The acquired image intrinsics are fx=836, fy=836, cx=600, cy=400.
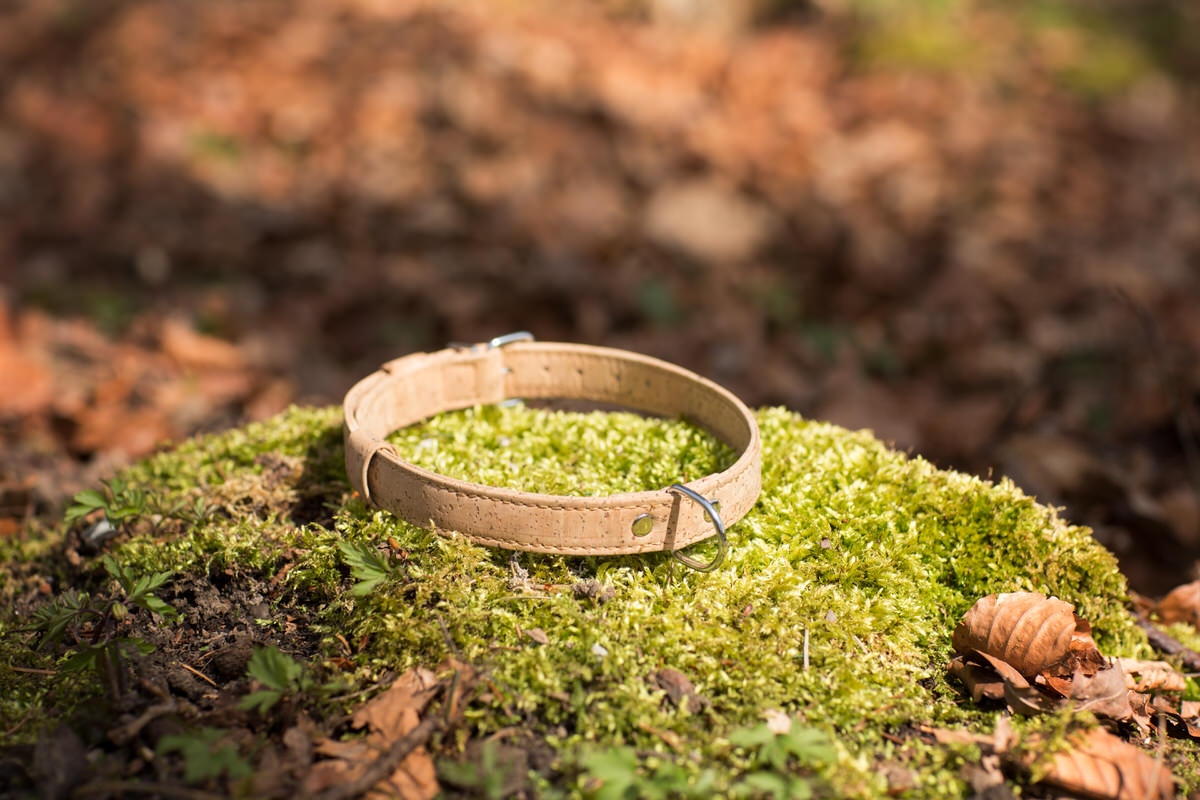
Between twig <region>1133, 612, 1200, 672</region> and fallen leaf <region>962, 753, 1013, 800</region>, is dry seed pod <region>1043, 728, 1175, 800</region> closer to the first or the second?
fallen leaf <region>962, 753, 1013, 800</region>

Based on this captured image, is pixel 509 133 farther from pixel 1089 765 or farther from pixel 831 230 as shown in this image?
pixel 1089 765

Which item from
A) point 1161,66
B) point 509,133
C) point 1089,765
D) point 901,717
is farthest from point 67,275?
point 1161,66

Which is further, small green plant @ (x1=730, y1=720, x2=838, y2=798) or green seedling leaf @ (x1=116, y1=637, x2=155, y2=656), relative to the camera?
green seedling leaf @ (x1=116, y1=637, x2=155, y2=656)

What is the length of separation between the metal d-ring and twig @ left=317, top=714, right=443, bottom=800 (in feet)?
3.03

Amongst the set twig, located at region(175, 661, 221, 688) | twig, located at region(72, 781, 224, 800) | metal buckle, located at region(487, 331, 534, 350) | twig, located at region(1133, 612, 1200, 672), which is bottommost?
twig, located at region(72, 781, 224, 800)

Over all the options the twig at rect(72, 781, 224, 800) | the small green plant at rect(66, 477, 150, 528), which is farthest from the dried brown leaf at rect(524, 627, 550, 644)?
the small green plant at rect(66, 477, 150, 528)

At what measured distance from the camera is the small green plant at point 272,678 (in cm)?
219

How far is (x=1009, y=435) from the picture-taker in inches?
212

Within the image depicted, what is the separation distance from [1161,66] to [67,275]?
12.9 m

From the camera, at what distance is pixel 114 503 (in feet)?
9.73

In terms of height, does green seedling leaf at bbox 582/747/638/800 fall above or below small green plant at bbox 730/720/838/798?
below

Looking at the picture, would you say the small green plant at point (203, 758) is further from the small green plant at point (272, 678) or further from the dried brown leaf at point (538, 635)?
the dried brown leaf at point (538, 635)

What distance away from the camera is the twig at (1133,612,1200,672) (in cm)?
312

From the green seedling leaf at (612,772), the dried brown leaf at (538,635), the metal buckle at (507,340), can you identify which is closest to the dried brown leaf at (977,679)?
the green seedling leaf at (612,772)
